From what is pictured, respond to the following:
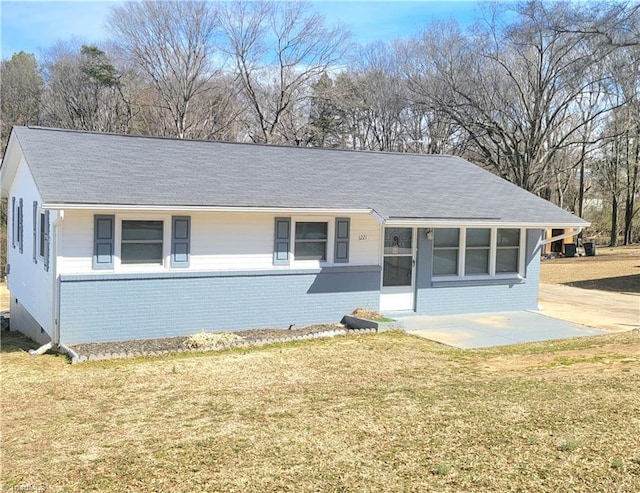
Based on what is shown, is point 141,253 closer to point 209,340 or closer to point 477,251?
point 209,340

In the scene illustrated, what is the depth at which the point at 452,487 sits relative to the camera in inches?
186

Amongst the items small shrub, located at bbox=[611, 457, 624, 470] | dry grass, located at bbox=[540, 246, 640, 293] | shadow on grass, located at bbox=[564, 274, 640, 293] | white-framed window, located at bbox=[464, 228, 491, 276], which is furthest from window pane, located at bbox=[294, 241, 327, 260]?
dry grass, located at bbox=[540, 246, 640, 293]

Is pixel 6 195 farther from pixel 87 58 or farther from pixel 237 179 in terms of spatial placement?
pixel 87 58

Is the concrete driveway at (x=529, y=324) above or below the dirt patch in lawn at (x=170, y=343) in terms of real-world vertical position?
above

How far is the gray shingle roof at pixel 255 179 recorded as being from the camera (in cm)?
1100

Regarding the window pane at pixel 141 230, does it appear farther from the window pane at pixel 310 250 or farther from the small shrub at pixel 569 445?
the small shrub at pixel 569 445

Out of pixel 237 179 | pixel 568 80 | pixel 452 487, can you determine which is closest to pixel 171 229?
pixel 237 179

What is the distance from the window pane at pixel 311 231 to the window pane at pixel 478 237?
365 centimetres

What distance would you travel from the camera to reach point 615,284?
2108 cm

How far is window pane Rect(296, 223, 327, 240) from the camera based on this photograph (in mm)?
12367

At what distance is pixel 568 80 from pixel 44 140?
25769mm

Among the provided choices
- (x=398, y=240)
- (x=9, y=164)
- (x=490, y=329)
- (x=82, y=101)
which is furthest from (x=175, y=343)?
(x=82, y=101)

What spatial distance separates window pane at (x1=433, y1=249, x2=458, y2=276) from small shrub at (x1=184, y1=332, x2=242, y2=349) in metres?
5.09

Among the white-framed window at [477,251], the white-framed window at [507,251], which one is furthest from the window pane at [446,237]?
the white-framed window at [507,251]
